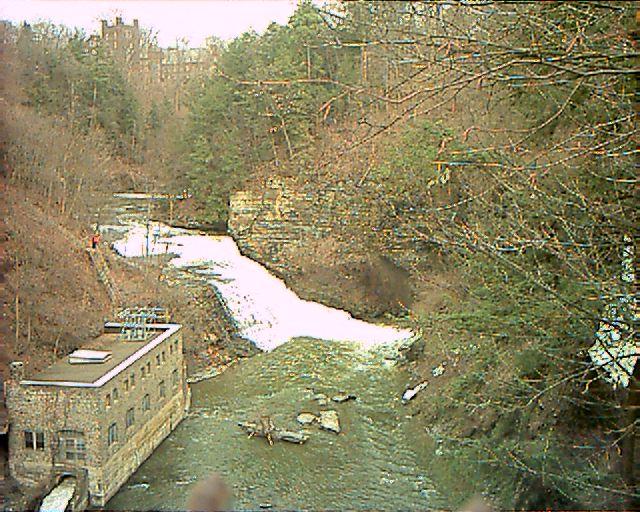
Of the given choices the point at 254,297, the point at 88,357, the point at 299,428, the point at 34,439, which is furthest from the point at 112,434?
the point at 254,297

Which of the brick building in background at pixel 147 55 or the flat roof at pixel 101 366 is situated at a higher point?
the brick building in background at pixel 147 55

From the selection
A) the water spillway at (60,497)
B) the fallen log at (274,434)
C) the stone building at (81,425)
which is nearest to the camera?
the water spillway at (60,497)

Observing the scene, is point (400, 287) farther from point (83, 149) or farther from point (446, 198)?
point (83, 149)

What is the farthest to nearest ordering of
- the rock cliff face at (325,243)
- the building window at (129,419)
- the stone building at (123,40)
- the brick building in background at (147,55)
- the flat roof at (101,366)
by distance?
the brick building in background at (147,55)
the stone building at (123,40)
the rock cliff face at (325,243)
the building window at (129,419)
the flat roof at (101,366)

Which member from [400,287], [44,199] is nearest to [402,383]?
[400,287]

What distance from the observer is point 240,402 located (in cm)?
943

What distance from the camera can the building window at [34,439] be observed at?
7242 mm

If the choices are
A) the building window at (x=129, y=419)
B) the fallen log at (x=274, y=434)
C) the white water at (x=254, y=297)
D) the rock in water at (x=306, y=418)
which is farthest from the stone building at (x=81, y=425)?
the white water at (x=254, y=297)

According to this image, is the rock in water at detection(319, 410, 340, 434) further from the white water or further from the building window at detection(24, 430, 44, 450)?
the white water

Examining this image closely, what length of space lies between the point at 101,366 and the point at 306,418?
2.48 meters

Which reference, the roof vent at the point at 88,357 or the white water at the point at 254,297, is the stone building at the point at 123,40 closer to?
the white water at the point at 254,297

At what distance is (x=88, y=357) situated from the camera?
816cm

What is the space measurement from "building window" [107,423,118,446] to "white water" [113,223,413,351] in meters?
4.62

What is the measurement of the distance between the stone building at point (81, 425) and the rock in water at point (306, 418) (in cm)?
174
